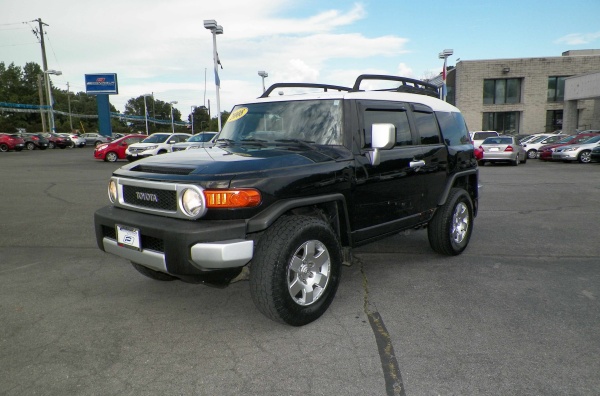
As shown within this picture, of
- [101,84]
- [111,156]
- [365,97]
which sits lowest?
[111,156]

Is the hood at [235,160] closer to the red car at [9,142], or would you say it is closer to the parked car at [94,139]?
the red car at [9,142]

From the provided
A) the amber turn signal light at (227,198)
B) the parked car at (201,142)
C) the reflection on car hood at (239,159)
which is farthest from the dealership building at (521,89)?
the amber turn signal light at (227,198)

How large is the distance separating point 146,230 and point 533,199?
9395 mm

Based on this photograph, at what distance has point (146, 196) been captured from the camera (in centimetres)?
356

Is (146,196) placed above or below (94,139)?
below

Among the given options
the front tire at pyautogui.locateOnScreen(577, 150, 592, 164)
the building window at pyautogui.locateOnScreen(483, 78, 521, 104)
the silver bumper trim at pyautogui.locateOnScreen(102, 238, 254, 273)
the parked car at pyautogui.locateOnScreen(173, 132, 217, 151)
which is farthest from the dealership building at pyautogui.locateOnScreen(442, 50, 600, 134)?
the silver bumper trim at pyautogui.locateOnScreen(102, 238, 254, 273)

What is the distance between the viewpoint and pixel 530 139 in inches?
1053

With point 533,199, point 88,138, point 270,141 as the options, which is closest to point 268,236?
point 270,141

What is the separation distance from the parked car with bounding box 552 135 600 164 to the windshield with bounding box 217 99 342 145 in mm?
20783

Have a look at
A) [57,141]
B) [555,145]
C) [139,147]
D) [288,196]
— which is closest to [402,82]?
[288,196]

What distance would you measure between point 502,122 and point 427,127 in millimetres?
38938

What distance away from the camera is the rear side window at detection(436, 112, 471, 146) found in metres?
5.47

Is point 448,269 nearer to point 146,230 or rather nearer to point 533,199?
point 146,230

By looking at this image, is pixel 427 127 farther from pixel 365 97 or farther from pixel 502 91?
pixel 502 91
